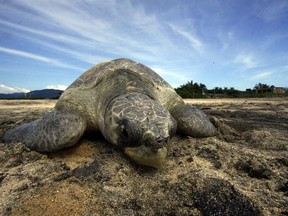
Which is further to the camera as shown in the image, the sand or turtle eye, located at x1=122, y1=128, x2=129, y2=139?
turtle eye, located at x1=122, y1=128, x2=129, y2=139

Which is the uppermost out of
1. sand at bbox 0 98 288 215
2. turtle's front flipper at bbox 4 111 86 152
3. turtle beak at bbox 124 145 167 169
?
turtle's front flipper at bbox 4 111 86 152

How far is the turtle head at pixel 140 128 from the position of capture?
2.31 m

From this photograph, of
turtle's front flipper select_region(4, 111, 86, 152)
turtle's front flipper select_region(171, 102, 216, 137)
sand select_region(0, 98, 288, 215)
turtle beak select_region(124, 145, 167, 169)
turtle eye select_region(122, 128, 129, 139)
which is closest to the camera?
sand select_region(0, 98, 288, 215)

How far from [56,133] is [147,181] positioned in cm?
118

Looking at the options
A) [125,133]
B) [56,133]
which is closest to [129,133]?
[125,133]

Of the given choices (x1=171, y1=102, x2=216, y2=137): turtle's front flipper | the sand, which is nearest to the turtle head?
the sand

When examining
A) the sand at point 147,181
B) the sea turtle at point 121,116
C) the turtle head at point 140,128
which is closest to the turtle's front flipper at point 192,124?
the sea turtle at point 121,116

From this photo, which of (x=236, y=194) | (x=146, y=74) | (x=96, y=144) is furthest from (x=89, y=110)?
(x=236, y=194)

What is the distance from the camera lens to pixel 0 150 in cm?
311

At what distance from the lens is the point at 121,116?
257 cm

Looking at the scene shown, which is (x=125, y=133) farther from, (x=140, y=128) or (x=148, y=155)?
(x=148, y=155)

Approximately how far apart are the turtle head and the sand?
0.62 feet

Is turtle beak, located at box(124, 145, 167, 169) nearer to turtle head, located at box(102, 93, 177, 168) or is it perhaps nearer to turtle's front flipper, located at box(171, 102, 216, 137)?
turtle head, located at box(102, 93, 177, 168)

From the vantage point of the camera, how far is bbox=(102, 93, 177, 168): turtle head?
7.56ft
